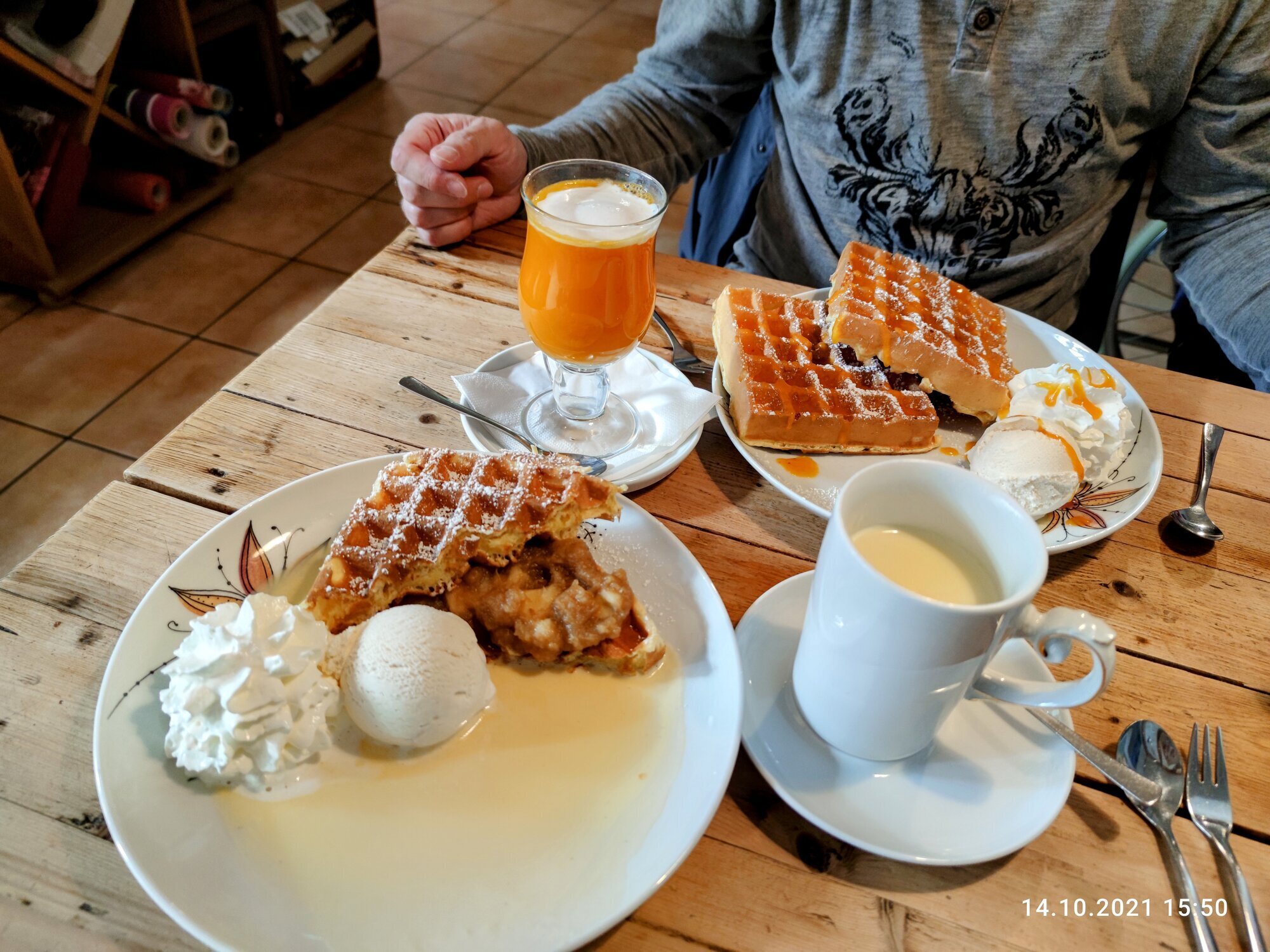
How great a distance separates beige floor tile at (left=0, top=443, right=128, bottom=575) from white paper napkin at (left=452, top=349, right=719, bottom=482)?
138 centimetres

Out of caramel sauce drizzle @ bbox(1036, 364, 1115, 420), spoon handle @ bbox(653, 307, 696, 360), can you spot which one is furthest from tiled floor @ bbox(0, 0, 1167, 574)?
caramel sauce drizzle @ bbox(1036, 364, 1115, 420)

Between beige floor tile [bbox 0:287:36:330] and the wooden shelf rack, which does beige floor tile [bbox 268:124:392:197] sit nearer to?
the wooden shelf rack

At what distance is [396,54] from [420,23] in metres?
0.45

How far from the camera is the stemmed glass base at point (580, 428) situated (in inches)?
39.3

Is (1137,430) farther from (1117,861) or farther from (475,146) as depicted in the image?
(475,146)

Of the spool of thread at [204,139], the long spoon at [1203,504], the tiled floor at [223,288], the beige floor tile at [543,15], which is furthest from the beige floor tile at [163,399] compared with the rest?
the beige floor tile at [543,15]

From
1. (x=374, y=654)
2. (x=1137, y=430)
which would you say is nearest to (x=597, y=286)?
(x=374, y=654)

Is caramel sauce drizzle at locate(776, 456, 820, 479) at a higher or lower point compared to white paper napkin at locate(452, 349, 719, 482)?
lower

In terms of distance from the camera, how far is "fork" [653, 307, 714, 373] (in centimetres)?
115

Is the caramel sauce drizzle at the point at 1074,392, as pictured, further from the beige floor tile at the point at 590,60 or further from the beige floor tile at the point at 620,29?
the beige floor tile at the point at 620,29

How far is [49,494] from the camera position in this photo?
2016 millimetres

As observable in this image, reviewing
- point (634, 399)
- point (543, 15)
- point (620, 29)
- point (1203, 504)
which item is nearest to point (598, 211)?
point (634, 399)

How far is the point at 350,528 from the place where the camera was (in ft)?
2.55

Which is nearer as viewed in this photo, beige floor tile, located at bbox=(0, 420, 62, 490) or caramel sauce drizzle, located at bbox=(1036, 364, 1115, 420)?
caramel sauce drizzle, located at bbox=(1036, 364, 1115, 420)
